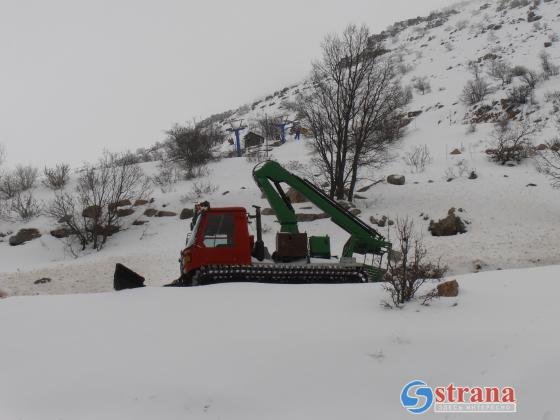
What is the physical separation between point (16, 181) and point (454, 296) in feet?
101

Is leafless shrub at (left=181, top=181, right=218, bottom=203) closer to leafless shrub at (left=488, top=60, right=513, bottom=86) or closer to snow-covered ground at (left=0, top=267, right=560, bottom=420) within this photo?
snow-covered ground at (left=0, top=267, right=560, bottom=420)

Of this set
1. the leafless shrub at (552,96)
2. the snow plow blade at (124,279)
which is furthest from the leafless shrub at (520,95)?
the snow plow blade at (124,279)

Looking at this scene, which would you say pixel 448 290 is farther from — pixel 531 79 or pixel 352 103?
pixel 531 79

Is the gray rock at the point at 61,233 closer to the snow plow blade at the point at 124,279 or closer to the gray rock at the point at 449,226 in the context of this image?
the snow plow blade at the point at 124,279

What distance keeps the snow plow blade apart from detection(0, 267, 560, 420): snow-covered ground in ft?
4.35

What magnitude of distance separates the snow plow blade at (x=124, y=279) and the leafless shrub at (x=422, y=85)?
4018 centimetres

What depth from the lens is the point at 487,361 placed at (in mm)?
4129

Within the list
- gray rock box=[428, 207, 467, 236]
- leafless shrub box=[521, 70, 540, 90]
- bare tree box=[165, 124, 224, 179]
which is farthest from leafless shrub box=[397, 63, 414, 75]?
gray rock box=[428, 207, 467, 236]

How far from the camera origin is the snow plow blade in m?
7.71

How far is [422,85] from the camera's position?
41469 mm

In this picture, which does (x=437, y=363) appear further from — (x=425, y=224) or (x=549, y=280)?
(x=425, y=224)

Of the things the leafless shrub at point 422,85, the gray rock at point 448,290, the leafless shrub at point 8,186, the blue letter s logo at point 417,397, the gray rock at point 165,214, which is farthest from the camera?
the leafless shrub at point 422,85

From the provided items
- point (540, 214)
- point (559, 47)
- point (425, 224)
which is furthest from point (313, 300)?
point (559, 47)

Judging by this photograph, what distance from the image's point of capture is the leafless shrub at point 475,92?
33.0m
